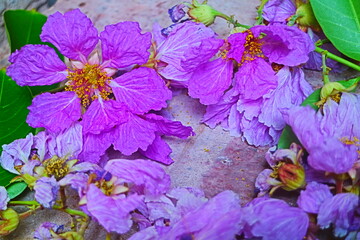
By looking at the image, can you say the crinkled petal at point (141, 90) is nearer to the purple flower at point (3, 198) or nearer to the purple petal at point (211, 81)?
the purple petal at point (211, 81)

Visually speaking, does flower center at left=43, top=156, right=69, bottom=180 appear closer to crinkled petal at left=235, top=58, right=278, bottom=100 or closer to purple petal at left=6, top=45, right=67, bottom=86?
purple petal at left=6, top=45, right=67, bottom=86

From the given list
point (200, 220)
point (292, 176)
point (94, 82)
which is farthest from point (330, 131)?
point (94, 82)

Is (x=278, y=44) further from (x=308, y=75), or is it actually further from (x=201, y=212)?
(x=201, y=212)

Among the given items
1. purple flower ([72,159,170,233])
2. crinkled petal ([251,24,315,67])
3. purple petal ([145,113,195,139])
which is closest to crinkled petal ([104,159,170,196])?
purple flower ([72,159,170,233])

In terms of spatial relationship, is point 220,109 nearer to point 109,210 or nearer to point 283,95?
point 283,95

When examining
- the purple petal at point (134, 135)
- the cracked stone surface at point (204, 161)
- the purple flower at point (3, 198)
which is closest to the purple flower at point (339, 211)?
the cracked stone surface at point (204, 161)

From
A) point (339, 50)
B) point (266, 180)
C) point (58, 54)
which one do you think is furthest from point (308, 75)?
point (58, 54)

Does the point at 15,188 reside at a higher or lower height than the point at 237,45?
lower
